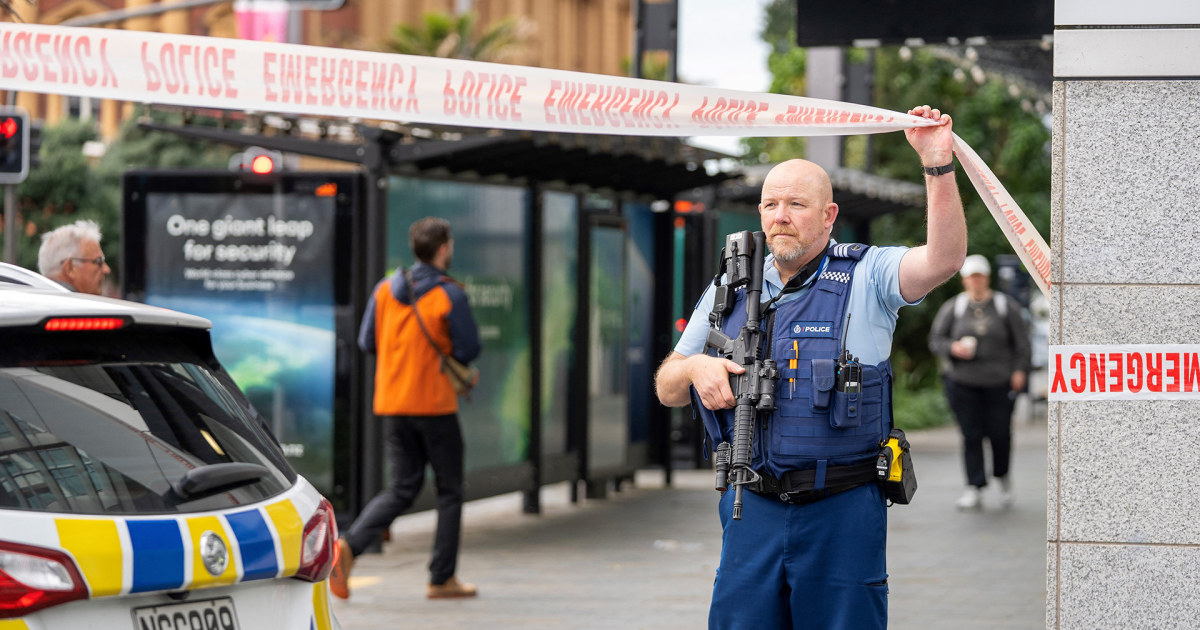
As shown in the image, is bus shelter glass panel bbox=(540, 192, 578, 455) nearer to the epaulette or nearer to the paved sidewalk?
the paved sidewalk

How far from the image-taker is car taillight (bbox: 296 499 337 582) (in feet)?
12.8

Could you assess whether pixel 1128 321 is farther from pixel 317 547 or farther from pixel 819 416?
pixel 317 547

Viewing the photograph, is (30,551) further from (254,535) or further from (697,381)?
(697,381)

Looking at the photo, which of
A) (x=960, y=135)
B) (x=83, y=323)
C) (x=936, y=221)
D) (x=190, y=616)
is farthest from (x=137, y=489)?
(x=960, y=135)

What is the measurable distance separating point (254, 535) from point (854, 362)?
1.53 m

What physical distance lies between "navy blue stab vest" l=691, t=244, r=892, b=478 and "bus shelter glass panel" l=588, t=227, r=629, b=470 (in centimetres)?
806

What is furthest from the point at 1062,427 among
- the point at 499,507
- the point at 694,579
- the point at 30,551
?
the point at 499,507

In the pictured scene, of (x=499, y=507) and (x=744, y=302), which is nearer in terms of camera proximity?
(x=744, y=302)

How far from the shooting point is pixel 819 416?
4.02 m

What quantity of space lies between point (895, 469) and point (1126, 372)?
0.89 meters

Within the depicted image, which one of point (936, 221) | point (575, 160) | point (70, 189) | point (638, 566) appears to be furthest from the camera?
point (70, 189)

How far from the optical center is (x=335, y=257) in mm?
9828

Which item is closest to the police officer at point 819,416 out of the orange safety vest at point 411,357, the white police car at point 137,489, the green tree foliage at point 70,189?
the white police car at point 137,489

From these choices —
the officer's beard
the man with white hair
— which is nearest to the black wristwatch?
the officer's beard
